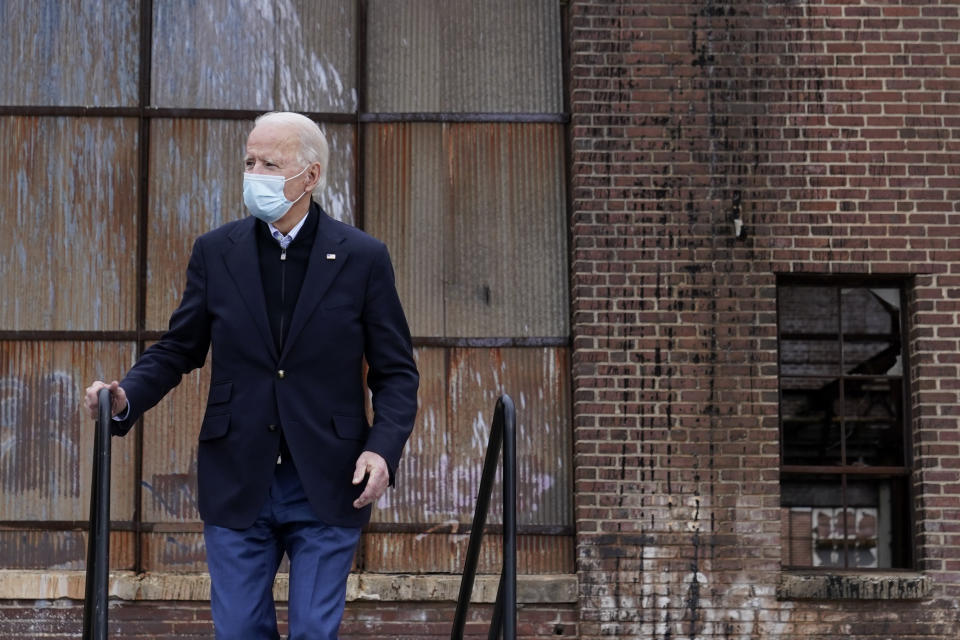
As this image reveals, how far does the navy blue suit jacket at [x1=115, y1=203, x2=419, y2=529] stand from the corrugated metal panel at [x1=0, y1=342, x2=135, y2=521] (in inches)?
144

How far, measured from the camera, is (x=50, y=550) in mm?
7242

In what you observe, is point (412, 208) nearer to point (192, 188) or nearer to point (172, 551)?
point (192, 188)

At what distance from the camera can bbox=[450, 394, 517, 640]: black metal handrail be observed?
3.74m

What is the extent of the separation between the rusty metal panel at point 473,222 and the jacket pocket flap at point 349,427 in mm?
3724

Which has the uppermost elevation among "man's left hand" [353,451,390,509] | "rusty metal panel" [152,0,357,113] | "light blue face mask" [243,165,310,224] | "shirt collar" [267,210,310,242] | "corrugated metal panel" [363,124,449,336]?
"rusty metal panel" [152,0,357,113]

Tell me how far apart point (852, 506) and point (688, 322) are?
1.48 m

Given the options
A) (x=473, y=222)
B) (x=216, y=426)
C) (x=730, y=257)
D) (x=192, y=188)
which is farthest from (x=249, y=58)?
(x=216, y=426)

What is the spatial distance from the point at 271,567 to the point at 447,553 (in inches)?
145

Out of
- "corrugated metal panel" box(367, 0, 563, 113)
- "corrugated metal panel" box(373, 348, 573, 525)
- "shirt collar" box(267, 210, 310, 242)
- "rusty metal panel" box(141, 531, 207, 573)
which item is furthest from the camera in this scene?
"corrugated metal panel" box(367, 0, 563, 113)

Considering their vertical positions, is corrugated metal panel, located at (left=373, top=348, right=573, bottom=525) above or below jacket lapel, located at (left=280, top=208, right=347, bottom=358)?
below

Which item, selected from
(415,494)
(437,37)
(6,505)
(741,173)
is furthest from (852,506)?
(6,505)

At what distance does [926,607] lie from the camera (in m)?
7.14

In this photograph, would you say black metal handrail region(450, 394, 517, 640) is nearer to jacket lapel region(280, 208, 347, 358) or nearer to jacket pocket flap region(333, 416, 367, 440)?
jacket pocket flap region(333, 416, 367, 440)

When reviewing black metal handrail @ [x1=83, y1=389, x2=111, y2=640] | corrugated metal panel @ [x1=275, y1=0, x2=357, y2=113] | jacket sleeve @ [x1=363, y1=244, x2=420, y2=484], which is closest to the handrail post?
jacket sleeve @ [x1=363, y1=244, x2=420, y2=484]
